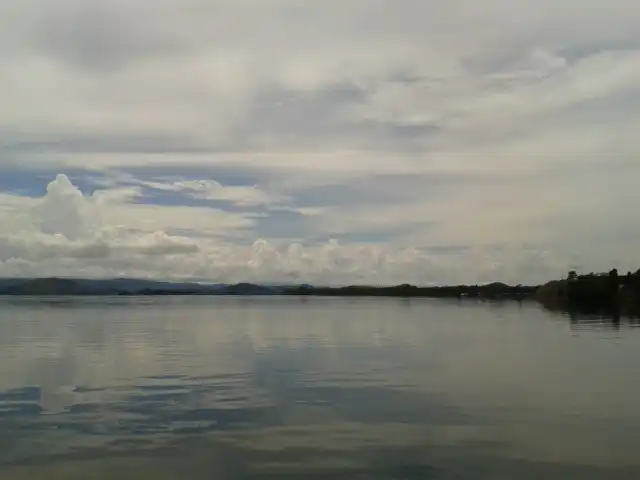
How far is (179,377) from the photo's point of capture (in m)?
41.5

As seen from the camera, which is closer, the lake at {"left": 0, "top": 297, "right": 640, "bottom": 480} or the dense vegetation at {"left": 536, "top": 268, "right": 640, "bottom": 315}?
the lake at {"left": 0, "top": 297, "right": 640, "bottom": 480}

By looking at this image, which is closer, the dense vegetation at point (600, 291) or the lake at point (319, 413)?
the lake at point (319, 413)

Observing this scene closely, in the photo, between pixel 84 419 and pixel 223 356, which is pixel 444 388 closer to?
pixel 84 419

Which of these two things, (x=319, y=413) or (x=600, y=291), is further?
(x=600, y=291)

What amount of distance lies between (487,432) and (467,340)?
44.1 meters

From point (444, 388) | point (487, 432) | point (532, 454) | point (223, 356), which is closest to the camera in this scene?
point (532, 454)

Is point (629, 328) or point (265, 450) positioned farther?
point (629, 328)

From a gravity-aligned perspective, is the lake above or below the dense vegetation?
below

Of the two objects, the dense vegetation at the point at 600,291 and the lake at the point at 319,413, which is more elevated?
the dense vegetation at the point at 600,291

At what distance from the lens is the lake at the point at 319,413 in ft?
73.1

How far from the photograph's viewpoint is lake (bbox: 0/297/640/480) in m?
22.3

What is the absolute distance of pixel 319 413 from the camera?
30297mm

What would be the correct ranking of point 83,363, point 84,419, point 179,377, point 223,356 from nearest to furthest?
point 84,419 < point 179,377 < point 83,363 < point 223,356

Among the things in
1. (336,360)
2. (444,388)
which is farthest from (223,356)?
(444,388)
